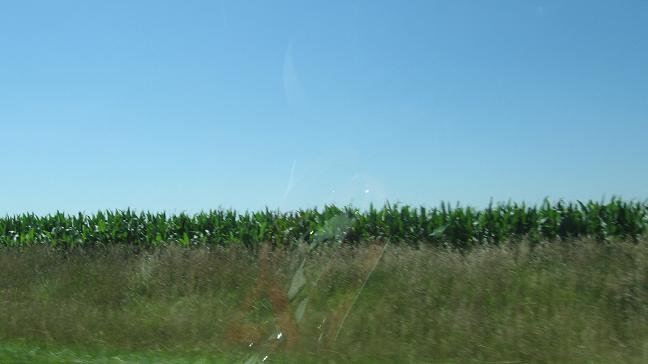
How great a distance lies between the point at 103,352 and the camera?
1024 centimetres

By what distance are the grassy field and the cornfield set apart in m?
1.38

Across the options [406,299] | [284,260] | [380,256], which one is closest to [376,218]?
[284,260]

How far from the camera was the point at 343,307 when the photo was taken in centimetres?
1259

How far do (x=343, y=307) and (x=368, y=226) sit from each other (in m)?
7.49

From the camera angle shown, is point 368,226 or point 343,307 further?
point 368,226

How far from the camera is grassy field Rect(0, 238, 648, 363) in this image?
9969 mm

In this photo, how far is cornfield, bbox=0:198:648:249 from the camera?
17734 mm

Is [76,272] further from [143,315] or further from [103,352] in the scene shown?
[103,352]

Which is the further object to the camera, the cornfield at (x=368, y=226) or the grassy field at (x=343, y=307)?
the cornfield at (x=368, y=226)

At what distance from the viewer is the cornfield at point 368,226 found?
17734mm

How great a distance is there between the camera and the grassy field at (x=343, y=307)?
32.7 feet

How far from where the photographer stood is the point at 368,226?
1997 centimetres

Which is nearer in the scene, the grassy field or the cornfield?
the grassy field

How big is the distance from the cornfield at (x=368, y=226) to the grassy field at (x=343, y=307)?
1.38 metres
